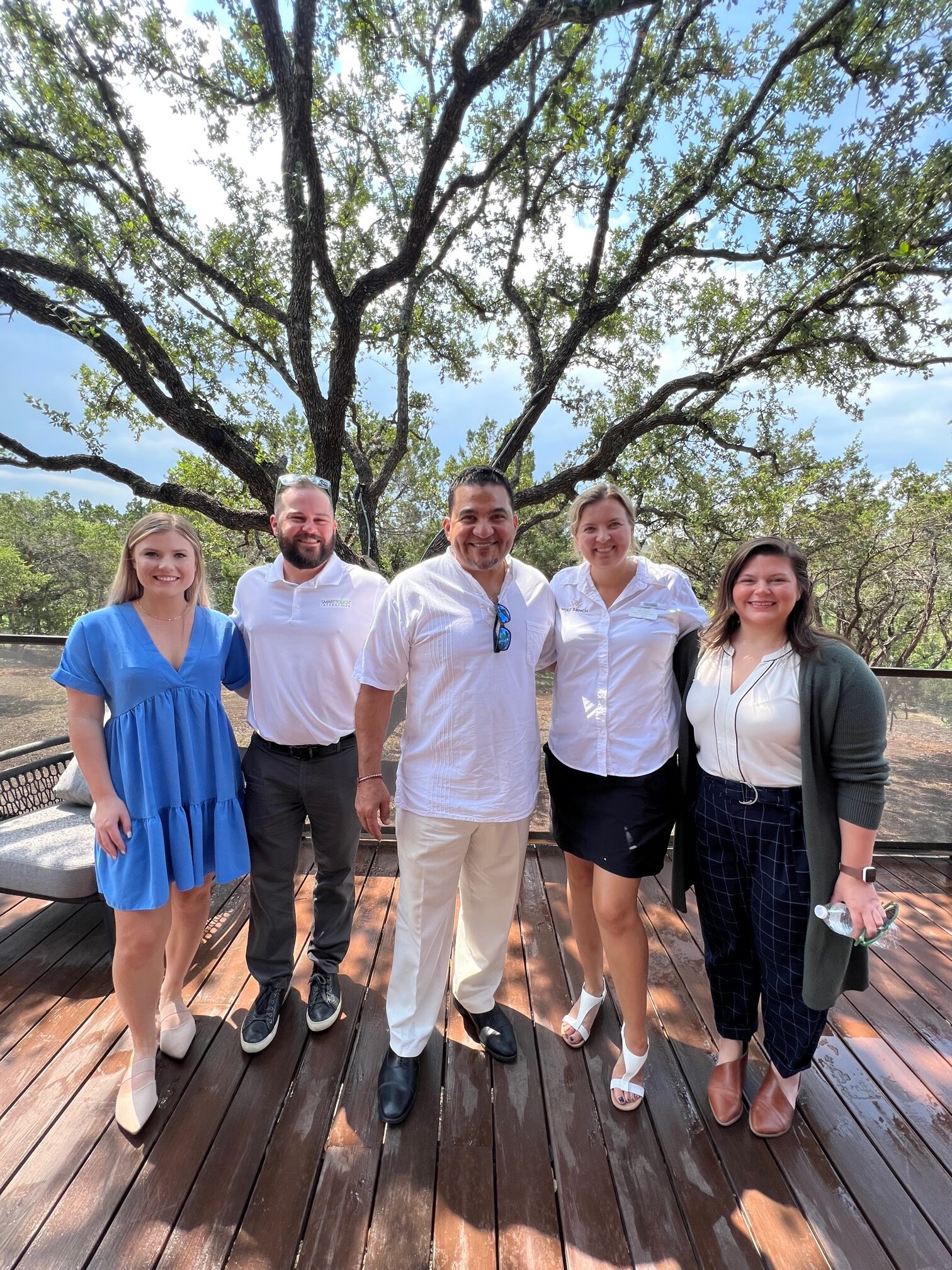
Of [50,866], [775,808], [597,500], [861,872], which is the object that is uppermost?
[597,500]

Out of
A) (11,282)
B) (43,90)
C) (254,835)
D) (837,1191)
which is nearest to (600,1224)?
(837,1191)

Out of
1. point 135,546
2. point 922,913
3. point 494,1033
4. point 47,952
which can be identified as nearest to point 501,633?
point 135,546

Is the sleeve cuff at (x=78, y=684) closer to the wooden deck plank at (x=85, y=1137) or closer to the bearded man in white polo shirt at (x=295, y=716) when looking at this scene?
the bearded man in white polo shirt at (x=295, y=716)

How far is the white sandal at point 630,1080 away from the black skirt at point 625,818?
1.90ft

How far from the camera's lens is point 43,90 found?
4344 mm

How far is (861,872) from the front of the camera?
4.52 ft

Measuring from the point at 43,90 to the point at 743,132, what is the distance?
581cm

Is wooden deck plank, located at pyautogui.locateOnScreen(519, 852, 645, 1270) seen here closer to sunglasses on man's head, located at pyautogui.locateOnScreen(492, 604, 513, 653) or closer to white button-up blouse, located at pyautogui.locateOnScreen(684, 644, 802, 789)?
white button-up blouse, located at pyautogui.locateOnScreen(684, 644, 802, 789)

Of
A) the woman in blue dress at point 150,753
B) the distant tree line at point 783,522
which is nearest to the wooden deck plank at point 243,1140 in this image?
the woman in blue dress at point 150,753

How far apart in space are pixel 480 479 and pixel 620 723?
81 cm

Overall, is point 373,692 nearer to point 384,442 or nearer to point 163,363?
point 163,363

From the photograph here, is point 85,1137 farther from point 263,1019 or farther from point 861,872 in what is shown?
point 861,872

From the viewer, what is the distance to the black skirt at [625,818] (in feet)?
5.14

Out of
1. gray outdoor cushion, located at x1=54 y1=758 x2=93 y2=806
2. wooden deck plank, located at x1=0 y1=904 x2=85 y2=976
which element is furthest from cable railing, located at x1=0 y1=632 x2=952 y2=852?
wooden deck plank, located at x1=0 y1=904 x2=85 y2=976
